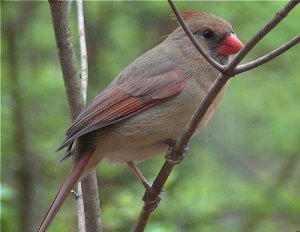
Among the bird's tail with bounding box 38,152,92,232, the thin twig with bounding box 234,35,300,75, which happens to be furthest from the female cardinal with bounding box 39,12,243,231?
the thin twig with bounding box 234,35,300,75

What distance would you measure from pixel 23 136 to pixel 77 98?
8.75 feet

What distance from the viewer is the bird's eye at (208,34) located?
145 inches

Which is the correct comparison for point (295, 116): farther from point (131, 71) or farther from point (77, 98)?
point (77, 98)

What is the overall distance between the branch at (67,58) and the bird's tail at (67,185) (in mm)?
76

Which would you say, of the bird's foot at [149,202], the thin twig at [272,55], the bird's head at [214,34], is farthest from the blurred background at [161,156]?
the thin twig at [272,55]

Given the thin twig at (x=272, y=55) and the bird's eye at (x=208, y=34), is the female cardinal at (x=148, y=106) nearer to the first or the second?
the bird's eye at (x=208, y=34)

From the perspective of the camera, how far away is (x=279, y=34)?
6.11 m

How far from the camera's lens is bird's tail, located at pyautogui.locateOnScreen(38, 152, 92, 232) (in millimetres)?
3174

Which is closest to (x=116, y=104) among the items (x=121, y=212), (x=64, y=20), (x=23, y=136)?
(x=64, y=20)

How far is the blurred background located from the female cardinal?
1834mm

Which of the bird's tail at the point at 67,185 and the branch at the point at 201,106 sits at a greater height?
the branch at the point at 201,106

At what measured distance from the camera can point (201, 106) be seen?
8.62 feet

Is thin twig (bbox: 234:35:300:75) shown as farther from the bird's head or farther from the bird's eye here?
the bird's eye

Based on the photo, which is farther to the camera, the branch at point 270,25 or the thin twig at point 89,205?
the thin twig at point 89,205
